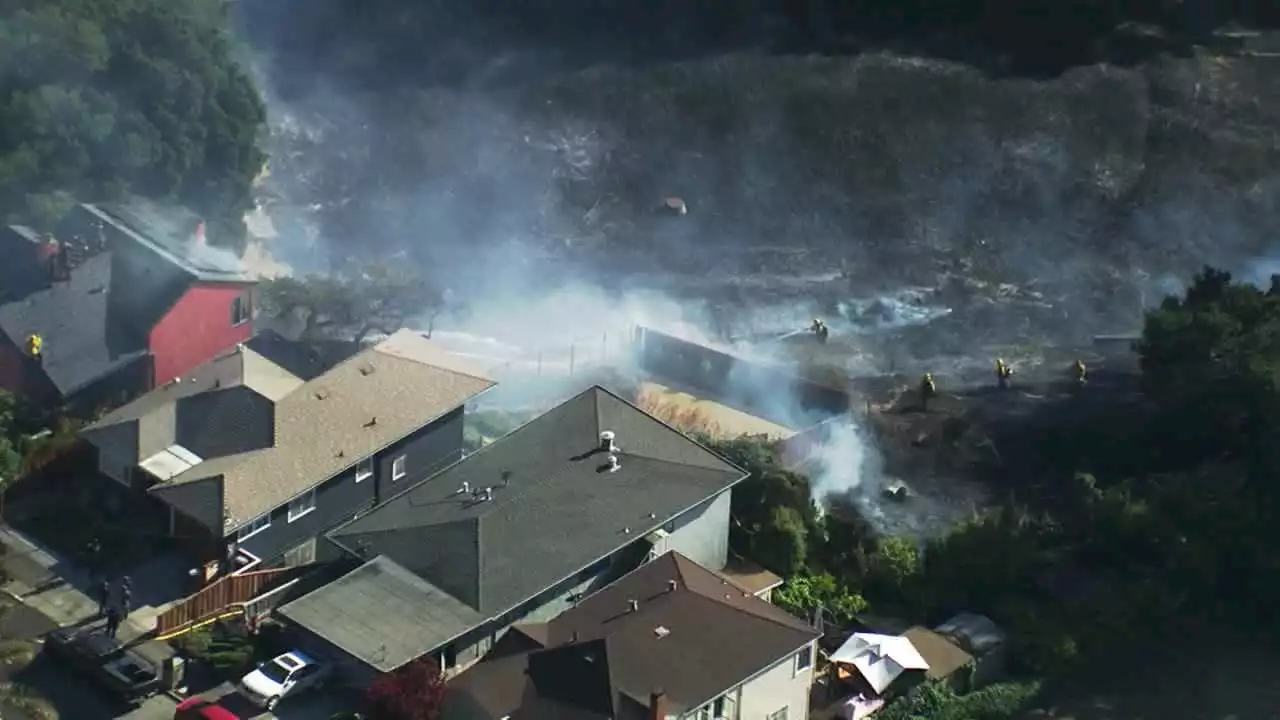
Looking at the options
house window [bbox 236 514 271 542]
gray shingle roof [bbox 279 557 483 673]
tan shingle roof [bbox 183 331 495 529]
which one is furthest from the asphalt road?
tan shingle roof [bbox 183 331 495 529]

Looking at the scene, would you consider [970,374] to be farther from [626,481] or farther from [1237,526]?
[626,481]

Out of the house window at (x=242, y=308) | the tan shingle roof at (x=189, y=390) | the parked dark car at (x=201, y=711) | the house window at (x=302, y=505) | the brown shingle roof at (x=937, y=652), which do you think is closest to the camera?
the parked dark car at (x=201, y=711)

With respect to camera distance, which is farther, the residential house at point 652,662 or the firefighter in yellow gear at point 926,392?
the firefighter in yellow gear at point 926,392

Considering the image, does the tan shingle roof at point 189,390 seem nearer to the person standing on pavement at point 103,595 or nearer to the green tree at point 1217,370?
the person standing on pavement at point 103,595

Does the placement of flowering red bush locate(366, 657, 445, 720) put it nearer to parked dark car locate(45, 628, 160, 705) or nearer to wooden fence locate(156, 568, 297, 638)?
parked dark car locate(45, 628, 160, 705)

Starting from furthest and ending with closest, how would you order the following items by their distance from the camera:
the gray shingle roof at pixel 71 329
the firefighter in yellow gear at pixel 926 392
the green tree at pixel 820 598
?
the firefighter in yellow gear at pixel 926 392 < the gray shingle roof at pixel 71 329 < the green tree at pixel 820 598

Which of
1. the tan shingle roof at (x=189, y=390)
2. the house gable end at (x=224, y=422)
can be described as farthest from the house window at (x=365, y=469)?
the tan shingle roof at (x=189, y=390)
